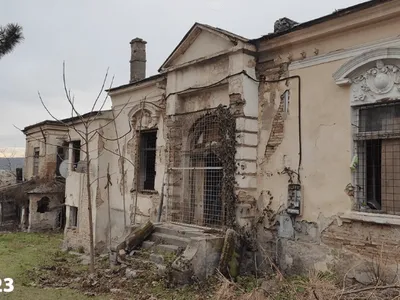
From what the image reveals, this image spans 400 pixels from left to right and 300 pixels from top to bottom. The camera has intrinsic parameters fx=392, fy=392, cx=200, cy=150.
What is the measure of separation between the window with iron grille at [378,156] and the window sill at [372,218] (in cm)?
21

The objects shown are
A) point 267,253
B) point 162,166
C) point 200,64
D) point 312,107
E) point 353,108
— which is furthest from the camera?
point 162,166

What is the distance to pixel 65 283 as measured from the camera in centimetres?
880

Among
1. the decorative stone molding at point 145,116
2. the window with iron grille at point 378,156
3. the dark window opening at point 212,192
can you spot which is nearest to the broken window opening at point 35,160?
the decorative stone molding at point 145,116

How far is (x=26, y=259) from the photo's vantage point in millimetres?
12336

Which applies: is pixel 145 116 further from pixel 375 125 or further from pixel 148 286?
pixel 375 125

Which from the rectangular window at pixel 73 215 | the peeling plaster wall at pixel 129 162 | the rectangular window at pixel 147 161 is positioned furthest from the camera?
the rectangular window at pixel 73 215

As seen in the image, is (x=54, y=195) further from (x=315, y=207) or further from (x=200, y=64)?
(x=315, y=207)

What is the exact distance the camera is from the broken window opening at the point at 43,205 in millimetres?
20406

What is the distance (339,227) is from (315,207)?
0.59 meters

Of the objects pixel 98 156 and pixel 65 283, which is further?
pixel 98 156

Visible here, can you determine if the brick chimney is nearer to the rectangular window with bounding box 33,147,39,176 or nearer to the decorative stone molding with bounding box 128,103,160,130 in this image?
the decorative stone molding with bounding box 128,103,160,130

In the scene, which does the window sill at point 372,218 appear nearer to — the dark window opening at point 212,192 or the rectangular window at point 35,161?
the dark window opening at point 212,192

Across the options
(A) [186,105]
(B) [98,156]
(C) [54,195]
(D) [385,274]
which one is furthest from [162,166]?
(C) [54,195]

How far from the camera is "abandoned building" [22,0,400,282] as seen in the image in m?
6.77
